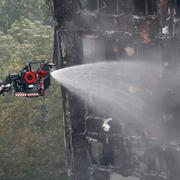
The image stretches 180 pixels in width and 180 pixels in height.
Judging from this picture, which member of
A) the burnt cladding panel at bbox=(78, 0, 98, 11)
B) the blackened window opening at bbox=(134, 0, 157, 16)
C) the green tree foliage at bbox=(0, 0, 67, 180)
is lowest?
the green tree foliage at bbox=(0, 0, 67, 180)

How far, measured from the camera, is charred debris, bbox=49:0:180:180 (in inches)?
593

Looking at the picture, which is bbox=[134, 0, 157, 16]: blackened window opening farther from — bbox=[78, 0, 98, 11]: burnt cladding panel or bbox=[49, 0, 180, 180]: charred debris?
bbox=[78, 0, 98, 11]: burnt cladding panel

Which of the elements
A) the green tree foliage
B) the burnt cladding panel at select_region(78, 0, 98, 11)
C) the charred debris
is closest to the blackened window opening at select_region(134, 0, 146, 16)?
the charred debris

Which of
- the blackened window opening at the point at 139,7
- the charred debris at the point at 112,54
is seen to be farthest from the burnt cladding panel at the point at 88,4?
the blackened window opening at the point at 139,7

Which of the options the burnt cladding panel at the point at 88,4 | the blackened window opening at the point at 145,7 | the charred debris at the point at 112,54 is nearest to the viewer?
the blackened window opening at the point at 145,7

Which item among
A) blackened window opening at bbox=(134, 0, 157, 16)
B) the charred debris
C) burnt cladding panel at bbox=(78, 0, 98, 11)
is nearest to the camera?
blackened window opening at bbox=(134, 0, 157, 16)

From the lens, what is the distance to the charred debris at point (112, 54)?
49.4ft

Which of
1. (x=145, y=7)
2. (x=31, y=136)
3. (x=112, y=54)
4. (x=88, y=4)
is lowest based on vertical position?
(x=31, y=136)

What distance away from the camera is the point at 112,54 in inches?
635

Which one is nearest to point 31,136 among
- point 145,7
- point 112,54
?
point 112,54

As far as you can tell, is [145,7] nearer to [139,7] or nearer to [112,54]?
[139,7]

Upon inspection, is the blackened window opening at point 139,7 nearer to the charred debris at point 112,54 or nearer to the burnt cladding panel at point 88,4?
the charred debris at point 112,54

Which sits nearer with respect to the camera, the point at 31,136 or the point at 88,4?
the point at 88,4

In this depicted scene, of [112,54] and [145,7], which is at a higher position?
[145,7]
